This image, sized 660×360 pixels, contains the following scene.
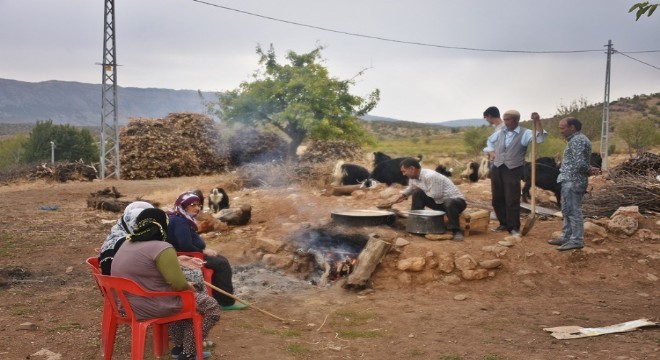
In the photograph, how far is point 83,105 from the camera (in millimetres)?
144500

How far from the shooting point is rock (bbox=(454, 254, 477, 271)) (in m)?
7.41

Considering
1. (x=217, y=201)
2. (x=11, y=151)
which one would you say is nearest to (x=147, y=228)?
(x=217, y=201)

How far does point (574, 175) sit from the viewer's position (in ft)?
24.2

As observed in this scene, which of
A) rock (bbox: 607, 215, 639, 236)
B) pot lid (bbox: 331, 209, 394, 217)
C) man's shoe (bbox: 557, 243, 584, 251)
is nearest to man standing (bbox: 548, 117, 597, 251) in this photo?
man's shoe (bbox: 557, 243, 584, 251)

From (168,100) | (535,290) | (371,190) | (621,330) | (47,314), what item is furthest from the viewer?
(168,100)

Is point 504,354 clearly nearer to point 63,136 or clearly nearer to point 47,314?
point 47,314

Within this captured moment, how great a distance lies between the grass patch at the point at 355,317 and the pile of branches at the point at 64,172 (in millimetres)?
19459

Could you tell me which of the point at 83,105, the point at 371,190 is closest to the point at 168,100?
the point at 83,105

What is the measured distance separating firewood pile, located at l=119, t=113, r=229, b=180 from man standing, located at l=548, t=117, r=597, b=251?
19.1 m

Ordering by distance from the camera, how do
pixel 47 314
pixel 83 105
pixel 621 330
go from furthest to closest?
pixel 83 105 → pixel 47 314 → pixel 621 330

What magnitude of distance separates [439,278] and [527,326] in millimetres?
1809

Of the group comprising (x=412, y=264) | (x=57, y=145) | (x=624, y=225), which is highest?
(x=57, y=145)

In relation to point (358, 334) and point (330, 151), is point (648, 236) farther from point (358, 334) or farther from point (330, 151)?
point (330, 151)

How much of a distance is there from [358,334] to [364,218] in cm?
302
